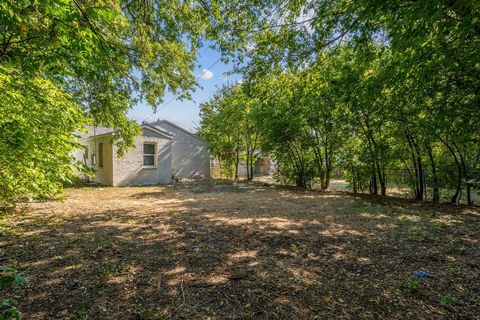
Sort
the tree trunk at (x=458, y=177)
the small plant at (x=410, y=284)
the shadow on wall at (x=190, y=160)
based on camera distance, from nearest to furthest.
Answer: the small plant at (x=410, y=284) → the tree trunk at (x=458, y=177) → the shadow on wall at (x=190, y=160)

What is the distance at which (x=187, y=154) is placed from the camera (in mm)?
16719

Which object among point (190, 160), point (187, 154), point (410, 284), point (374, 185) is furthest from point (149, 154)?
point (410, 284)

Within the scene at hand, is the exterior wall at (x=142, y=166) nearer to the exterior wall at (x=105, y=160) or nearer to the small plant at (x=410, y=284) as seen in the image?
the exterior wall at (x=105, y=160)

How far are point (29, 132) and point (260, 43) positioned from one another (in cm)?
394

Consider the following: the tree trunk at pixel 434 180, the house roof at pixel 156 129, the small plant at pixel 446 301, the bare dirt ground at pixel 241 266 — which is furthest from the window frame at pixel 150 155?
the small plant at pixel 446 301

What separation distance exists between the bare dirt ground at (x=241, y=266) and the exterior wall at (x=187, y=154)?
36.0 ft

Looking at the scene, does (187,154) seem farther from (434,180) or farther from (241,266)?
(241,266)

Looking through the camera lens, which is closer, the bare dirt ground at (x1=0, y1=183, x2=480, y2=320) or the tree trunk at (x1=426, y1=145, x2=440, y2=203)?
the bare dirt ground at (x1=0, y1=183, x2=480, y2=320)

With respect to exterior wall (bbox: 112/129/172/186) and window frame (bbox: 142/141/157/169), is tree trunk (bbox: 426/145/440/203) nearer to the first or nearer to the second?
exterior wall (bbox: 112/129/172/186)

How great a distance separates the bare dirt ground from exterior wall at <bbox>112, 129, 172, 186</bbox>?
6861 millimetres

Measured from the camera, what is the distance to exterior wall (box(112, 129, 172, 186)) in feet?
39.5

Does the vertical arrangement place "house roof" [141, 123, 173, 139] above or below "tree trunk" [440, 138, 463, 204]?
above

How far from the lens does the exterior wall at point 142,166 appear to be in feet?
39.5

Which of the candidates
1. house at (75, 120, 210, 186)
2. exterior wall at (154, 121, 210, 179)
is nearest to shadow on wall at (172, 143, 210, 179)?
exterior wall at (154, 121, 210, 179)
